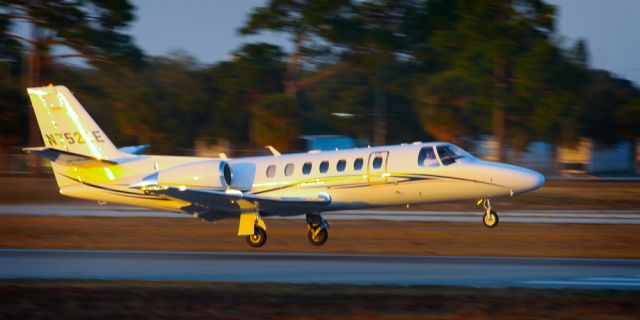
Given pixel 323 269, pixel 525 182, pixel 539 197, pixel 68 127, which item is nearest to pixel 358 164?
pixel 525 182

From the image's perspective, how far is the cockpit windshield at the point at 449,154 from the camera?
1977 centimetres

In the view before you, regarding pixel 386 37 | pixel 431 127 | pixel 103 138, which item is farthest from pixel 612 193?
pixel 103 138

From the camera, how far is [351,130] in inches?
2291

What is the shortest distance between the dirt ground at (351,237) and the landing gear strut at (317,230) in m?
0.20

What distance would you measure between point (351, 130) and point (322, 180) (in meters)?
38.0

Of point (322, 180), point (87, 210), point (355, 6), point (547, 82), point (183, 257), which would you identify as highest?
point (355, 6)

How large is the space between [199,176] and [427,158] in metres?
5.83

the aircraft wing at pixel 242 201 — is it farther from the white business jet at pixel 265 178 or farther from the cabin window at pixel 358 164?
the cabin window at pixel 358 164

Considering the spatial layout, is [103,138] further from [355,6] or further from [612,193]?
[355,6]

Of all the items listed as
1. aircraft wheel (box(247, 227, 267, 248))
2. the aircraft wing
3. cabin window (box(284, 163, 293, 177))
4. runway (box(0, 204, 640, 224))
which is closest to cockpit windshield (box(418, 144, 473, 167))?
the aircraft wing

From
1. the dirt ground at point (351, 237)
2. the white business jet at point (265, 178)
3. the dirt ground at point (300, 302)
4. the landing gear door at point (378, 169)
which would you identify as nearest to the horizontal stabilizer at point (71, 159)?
the white business jet at point (265, 178)

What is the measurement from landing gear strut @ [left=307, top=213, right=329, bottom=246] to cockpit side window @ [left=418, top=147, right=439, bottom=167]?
3.07 m

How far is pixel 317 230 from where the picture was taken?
68.4 ft

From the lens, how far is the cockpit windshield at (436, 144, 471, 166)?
19.8 metres
